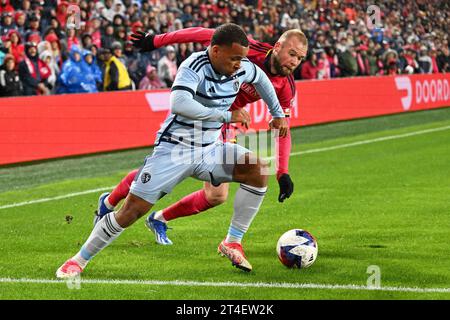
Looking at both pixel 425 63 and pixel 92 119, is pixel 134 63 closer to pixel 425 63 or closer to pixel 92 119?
pixel 92 119

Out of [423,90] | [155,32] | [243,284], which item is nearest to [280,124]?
[243,284]

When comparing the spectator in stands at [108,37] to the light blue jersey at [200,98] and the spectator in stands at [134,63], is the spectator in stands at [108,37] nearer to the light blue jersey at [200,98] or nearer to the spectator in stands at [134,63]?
the spectator in stands at [134,63]

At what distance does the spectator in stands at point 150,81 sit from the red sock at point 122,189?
10.6 meters

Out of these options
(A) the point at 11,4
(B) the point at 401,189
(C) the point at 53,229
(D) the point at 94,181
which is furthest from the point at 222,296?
(A) the point at 11,4

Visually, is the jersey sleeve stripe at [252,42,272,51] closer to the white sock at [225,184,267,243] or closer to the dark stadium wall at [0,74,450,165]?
the white sock at [225,184,267,243]

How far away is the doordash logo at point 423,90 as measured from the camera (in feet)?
89.4

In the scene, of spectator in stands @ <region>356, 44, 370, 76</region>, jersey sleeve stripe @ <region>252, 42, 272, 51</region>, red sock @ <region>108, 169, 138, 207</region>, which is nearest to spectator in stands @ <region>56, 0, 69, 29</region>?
red sock @ <region>108, 169, 138, 207</region>

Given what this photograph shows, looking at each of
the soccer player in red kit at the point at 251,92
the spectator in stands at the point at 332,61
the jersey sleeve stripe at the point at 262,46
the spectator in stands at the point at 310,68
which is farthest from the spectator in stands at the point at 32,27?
the spectator in stands at the point at 332,61

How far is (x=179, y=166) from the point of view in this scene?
22.3 ft

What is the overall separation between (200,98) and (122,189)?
1.87 meters

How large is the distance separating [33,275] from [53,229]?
90.2 inches

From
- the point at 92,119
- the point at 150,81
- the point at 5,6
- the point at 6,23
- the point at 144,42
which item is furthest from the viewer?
the point at 150,81
